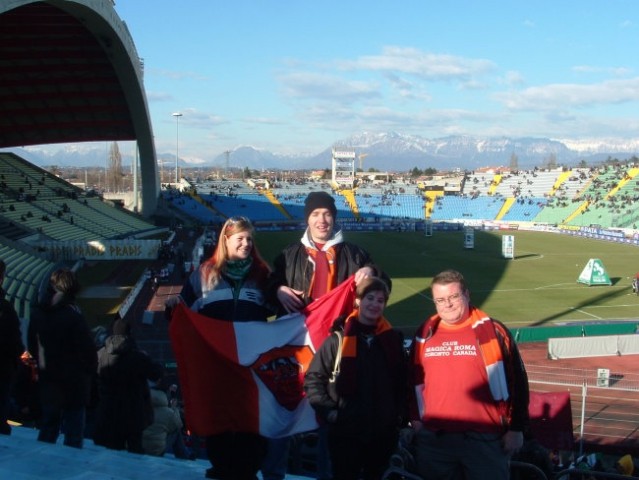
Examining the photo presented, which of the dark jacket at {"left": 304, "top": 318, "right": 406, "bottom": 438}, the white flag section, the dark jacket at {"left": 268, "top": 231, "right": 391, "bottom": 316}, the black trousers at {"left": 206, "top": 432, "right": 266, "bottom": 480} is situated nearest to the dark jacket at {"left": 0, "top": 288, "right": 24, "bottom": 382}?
the black trousers at {"left": 206, "top": 432, "right": 266, "bottom": 480}

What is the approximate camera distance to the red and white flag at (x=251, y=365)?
13.5 ft

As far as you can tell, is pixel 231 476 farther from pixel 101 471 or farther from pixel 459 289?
pixel 459 289

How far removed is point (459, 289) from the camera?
3576 mm

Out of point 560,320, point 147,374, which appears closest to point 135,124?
point 560,320

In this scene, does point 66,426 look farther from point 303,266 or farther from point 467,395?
point 467,395

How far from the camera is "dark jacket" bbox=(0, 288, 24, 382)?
4812 millimetres

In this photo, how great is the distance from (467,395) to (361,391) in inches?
22.6

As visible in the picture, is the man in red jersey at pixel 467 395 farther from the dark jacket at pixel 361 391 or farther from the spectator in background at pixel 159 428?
the spectator in background at pixel 159 428

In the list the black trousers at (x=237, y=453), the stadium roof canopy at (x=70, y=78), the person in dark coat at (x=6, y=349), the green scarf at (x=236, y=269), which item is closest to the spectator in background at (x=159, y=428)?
the person in dark coat at (x=6, y=349)

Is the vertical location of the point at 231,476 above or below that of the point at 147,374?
below

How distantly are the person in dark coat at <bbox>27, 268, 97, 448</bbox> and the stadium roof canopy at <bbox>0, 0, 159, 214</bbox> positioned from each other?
44.8 feet

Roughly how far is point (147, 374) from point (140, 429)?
44 centimetres

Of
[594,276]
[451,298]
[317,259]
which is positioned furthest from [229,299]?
[594,276]

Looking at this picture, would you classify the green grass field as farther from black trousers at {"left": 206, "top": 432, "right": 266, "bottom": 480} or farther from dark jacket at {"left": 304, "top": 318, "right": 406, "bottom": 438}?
dark jacket at {"left": 304, "top": 318, "right": 406, "bottom": 438}
